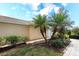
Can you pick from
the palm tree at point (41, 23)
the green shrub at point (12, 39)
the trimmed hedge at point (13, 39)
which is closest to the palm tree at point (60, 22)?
the palm tree at point (41, 23)

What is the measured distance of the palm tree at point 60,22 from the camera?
2.58 meters

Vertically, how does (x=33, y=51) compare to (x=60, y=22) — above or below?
below

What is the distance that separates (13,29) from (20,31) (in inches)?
4.9

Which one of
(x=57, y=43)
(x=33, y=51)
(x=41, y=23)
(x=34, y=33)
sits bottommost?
(x=33, y=51)

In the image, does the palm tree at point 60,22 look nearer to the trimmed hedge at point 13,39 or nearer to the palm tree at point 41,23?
the palm tree at point 41,23

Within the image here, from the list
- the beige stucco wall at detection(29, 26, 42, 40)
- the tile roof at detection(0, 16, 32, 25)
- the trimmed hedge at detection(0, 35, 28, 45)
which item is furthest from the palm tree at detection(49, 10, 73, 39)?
the trimmed hedge at detection(0, 35, 28, 45)

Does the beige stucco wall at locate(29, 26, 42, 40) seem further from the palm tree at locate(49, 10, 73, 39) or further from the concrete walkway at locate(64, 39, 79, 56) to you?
the concrete walkway at locate(64, 39, 79, 56)

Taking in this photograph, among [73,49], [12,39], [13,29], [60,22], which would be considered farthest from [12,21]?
[73,49]

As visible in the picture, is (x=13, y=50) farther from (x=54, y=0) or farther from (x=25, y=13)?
(x=54, y=0)

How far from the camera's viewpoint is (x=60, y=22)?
8.50 feet

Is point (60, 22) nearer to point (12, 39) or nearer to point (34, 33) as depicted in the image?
point (34, 33)

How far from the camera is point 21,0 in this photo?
8.82 feet

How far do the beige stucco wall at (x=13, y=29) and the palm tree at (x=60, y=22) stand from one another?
0.46m

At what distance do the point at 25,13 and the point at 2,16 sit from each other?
39cm
